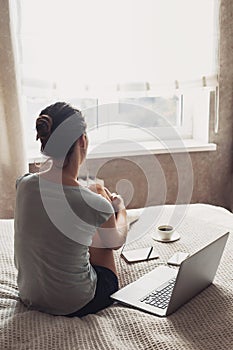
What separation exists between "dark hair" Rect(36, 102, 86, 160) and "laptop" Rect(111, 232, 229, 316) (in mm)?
460

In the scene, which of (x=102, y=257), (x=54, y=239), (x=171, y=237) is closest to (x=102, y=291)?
(x=102, y=257)

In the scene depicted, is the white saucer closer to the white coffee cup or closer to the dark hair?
the white coffee cup

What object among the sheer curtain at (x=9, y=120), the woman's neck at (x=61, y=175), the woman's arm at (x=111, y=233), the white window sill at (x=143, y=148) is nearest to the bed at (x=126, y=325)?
the woman's arm at (x=111, y=233)

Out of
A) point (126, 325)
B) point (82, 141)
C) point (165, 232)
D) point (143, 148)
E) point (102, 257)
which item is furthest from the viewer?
point (143, 148)

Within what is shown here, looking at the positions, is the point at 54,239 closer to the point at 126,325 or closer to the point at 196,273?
the point at 126,325

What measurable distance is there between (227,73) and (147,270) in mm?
1674

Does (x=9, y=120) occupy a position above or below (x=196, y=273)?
above

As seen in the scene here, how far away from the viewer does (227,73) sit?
2.93m

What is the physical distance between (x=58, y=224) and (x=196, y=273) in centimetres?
42

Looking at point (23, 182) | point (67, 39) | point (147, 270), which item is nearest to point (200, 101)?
point (67, 39)

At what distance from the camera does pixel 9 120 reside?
8.00 ft

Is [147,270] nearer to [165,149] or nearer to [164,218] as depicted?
[164,218]

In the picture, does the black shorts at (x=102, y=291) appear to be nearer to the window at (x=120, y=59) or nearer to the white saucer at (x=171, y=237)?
Result: the white saucer at (x=171, y=237)

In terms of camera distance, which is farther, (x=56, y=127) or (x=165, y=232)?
(x=165, y=232)
